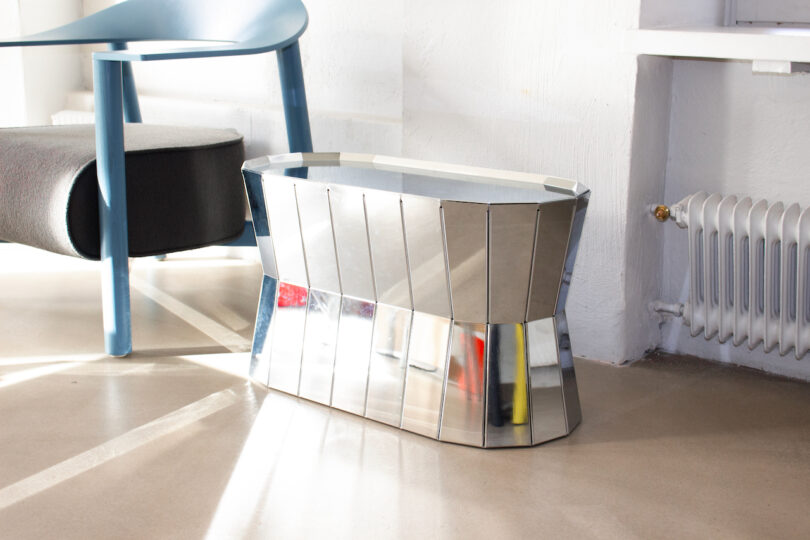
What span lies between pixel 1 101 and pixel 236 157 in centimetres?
116

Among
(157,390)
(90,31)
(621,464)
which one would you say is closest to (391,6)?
(90,31)

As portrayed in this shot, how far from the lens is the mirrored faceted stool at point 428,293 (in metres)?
1.36

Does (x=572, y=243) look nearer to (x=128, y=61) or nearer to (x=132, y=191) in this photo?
(x=132, y=191)

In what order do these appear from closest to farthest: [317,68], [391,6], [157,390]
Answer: [157,390] → [391,6] → [317,68]

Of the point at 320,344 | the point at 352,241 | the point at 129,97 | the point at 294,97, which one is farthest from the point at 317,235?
the point at 129,97

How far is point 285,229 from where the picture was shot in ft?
5.12

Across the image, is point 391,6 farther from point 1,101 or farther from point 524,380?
point 1,101

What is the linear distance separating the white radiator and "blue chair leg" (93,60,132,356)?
1064mm

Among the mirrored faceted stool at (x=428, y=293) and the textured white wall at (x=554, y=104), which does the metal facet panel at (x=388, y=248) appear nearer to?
the mirrored faceted stool at (x=428, y=293)

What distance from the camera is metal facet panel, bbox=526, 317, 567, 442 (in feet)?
4.62

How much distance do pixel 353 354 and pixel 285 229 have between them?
0.25m

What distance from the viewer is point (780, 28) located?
1.70 metres

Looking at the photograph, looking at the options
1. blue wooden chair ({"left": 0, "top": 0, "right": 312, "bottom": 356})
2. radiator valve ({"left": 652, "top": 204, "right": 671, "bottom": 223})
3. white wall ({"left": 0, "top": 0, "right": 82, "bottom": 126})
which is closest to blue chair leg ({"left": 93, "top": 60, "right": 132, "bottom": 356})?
blue wooden chair ({"left": 0, "top": 0, "right": 312, "bottom": 356})

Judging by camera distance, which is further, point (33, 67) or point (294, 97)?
point (33, 67)
